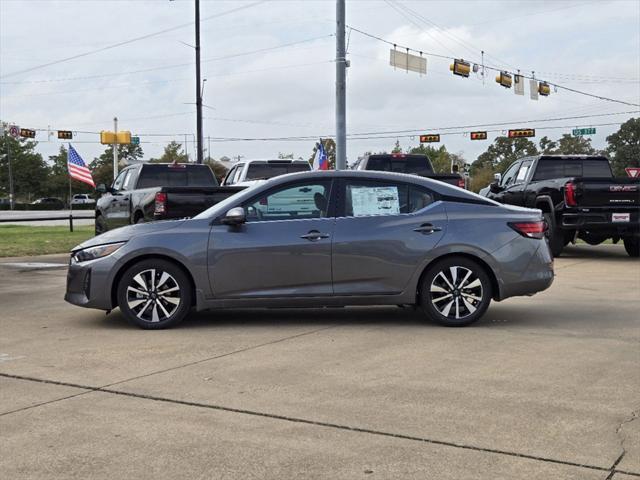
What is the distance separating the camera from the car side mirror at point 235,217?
301 inches

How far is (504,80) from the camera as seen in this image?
118ft

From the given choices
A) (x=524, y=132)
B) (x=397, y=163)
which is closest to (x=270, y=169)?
(x=397, y=163)

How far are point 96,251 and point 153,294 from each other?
71 centimetres

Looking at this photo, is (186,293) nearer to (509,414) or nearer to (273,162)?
(509,414)

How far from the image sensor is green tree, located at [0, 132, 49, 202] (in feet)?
310

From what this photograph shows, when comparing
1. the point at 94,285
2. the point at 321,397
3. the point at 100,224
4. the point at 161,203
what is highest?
the point at 161,203

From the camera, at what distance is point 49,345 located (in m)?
7.06

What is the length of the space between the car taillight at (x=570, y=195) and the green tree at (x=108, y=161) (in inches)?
2462

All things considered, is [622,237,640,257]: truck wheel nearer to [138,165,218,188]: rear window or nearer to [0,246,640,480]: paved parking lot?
[0,246,640,480]: paved parking lot

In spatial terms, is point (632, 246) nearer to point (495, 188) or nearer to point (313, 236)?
point (495, 188)

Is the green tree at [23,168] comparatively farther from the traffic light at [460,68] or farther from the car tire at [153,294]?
the car tire at [153,294]

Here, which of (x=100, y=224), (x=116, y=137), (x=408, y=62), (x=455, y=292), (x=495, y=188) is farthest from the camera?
(x=116, y=137)

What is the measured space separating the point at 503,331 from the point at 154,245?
3.45 metres

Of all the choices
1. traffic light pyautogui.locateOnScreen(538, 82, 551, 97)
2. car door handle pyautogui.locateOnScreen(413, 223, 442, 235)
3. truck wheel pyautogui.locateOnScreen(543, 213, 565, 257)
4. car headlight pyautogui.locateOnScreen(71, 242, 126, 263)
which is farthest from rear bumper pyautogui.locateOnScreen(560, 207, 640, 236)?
traffic light pyautogui.locateOnScreen(538, 82, 551, 97)
